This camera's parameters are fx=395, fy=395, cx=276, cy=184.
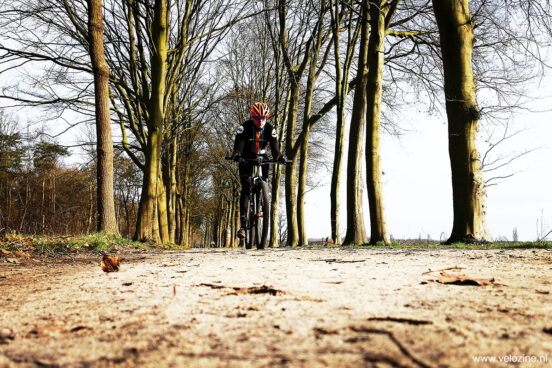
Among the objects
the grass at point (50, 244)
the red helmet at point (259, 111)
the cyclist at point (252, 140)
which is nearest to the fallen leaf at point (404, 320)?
the grass at point (50, 244)

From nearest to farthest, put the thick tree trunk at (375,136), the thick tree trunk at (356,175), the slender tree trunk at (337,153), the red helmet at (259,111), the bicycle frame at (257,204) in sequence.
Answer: the red helmet at (259,111)
the bicycle frame at (257,204)
the thick tree trunk at (375,136)
the thick tree trunk at (356,175)
the slender tree trunk at (337,153)

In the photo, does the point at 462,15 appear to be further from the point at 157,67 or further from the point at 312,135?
the point at 312,135

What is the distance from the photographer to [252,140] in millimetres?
7332

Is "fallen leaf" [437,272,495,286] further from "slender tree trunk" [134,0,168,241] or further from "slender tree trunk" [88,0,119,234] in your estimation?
"slender tree trunk" [134,0,168,241]

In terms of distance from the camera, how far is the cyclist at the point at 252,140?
720 cm

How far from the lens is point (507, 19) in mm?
7859

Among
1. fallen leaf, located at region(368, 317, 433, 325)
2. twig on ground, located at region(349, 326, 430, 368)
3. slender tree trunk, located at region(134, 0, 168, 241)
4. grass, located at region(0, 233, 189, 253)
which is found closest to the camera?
twig on ground, located at region(349, 326, 430, 368)

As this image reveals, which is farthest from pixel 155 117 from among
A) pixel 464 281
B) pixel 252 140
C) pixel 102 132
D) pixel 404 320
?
pixel 404 320

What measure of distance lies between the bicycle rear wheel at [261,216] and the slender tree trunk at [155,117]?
4679 millimetres

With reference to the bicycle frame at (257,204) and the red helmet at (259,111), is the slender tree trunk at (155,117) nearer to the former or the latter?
the bicycle frame at (257,204)

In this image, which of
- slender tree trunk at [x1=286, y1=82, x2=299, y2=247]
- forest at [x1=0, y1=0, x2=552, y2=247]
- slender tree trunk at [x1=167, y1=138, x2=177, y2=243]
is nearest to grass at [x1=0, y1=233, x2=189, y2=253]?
forest at [x1=0, y1=0, x2=552, y2=247]

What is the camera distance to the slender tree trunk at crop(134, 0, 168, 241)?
11289 mm

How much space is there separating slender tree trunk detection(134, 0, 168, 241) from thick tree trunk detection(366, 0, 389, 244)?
601cm

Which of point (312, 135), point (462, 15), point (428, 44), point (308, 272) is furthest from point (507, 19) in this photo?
point (312, 135)
